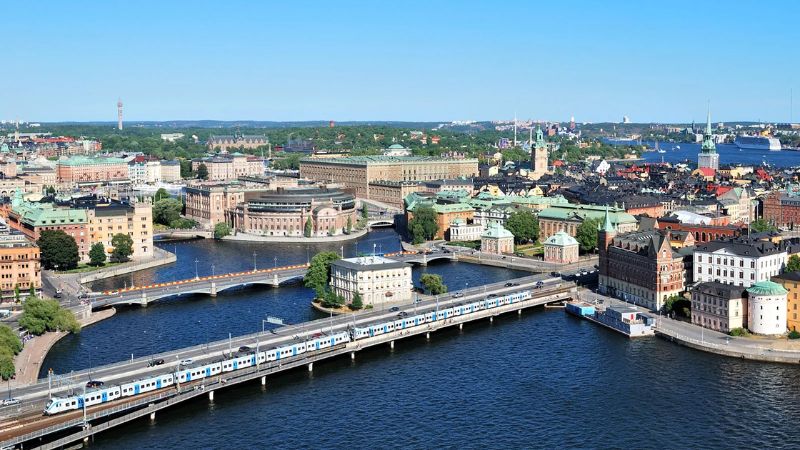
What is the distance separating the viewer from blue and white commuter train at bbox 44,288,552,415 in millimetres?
48094

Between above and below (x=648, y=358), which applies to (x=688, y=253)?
above

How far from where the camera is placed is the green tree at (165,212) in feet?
424

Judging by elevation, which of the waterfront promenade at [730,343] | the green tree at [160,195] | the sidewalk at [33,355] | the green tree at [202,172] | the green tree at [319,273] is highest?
the green tree at [202,172]

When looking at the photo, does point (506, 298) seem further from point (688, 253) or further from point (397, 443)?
point (397, 443)

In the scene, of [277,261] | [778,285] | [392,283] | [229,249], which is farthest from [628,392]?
[229,249]

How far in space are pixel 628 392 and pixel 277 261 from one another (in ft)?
179

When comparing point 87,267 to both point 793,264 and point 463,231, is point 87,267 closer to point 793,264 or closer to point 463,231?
point 463,231

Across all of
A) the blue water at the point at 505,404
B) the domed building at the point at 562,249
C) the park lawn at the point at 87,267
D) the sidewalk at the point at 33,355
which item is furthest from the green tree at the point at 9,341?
the domed building at the point at 562,249

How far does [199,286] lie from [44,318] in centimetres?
1739

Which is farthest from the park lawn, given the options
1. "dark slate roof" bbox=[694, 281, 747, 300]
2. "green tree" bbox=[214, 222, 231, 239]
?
"dark slate roof" bbox=[694, 281, 747, 300]

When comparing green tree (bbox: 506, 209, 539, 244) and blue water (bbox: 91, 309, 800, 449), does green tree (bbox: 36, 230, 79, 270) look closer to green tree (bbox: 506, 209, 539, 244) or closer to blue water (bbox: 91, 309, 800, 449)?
blue water (bbox: 91, 309, 800, 449)

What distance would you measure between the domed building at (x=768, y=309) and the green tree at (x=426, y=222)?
53.2 metres

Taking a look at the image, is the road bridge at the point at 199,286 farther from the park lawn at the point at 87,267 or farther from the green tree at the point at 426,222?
the green tree at the point at 426,222

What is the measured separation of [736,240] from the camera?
7625 cm
